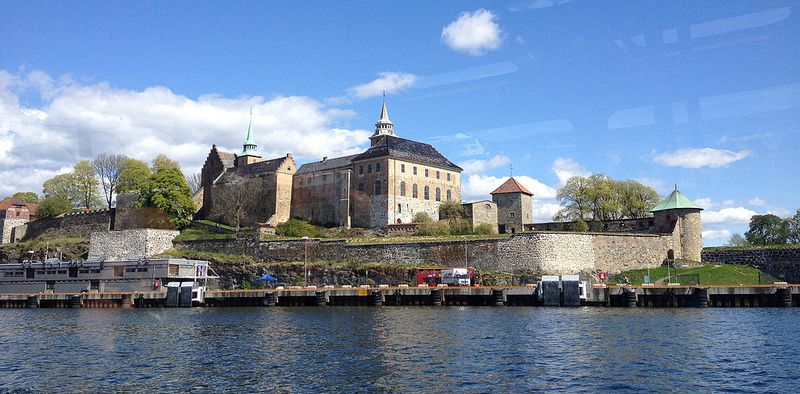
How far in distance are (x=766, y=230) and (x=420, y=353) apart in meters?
66.3

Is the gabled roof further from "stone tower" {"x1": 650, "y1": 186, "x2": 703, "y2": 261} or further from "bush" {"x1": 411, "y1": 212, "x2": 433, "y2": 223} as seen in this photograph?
"stone tower" {"x1": 650, "y1": 186, "x2": 703, "y2": 261}

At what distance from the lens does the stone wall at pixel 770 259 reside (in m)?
54.2

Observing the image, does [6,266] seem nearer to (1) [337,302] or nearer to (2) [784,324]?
(1) [337,302]

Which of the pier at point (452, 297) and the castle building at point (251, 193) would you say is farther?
the castle building at point (251, 193)

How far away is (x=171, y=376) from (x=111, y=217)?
208 feet

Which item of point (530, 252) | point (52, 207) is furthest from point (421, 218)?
point (52, 207)

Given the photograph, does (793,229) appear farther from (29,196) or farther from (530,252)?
(29,196)

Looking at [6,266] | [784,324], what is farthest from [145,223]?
[784,324]

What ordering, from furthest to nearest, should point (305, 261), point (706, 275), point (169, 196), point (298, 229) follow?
point (169, 196)
point (298, 229)
point (305, 261)
point (706, 275)

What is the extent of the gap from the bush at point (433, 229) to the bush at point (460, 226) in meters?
0.46

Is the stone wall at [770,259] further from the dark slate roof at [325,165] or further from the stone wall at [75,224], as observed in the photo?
A: the stone wall at [75,224]

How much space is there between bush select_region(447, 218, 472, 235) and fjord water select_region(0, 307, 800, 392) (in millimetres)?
22238

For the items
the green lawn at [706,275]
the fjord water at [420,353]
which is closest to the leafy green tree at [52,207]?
the fjord water at [420,353]

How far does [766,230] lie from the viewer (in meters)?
78.4
